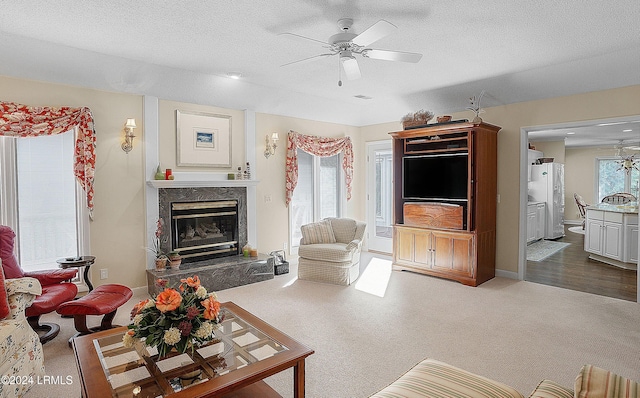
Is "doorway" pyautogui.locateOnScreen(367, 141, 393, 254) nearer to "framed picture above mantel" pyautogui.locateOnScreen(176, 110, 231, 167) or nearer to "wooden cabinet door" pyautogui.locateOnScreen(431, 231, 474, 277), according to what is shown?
"wooden cabinet door" pyautogui.locateOnScreen(431, 231, 474, 277)

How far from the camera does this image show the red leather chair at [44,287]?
3.02 m

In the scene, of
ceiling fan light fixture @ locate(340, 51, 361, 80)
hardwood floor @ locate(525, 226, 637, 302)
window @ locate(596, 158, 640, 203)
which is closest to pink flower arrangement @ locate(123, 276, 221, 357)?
ceiling fan light fixture @ locate(340, 51, 361, 80)

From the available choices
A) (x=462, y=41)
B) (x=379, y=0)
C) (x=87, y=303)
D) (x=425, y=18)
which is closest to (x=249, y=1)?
(x=379, y=0)

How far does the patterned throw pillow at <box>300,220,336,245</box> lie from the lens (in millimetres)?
5324

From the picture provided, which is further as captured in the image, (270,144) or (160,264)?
(270,144)

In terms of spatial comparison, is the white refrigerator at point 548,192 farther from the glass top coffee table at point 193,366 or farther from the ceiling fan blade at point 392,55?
the glass top coffee table at point 193,366

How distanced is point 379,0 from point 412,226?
3569mm

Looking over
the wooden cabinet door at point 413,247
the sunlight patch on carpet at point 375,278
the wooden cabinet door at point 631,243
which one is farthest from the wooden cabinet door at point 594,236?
the sunlight patch on carpet at point 375,278

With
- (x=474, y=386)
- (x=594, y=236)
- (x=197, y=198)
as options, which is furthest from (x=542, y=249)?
(x=474, y=386)

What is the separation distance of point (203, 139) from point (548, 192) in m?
7.95

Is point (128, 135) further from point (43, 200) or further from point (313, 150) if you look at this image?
point (313, 150)

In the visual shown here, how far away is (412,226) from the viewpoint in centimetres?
558

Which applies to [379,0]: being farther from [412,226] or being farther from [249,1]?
[412,226]

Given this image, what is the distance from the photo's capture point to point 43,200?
4.01 metres
